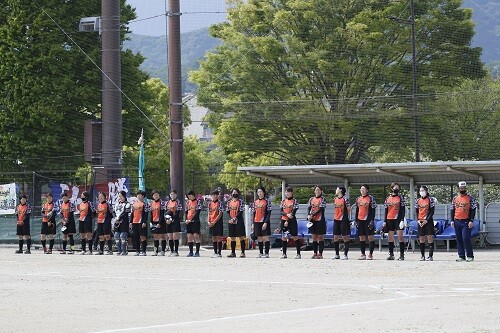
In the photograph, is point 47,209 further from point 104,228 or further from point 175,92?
point 175,92

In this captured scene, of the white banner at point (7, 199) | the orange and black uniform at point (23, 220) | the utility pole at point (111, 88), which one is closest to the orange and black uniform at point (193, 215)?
the orange and black uniform at point (23, 220)

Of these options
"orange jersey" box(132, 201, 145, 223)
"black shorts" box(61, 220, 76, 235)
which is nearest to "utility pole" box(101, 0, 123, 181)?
"black shorts" box(61, 220, 76, 235)

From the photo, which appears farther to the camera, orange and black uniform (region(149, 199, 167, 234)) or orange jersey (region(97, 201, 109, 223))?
orange jersey (region(97, 201, 109, 223))

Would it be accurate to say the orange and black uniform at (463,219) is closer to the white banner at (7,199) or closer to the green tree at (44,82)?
the white banner at (7,199)

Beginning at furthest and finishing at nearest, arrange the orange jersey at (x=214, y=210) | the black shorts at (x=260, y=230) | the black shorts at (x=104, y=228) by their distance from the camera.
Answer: the black shorts at (x=104, y=228)
the orange jersey at (x=214, y=210)
the black shorts at (x=260, y=230)

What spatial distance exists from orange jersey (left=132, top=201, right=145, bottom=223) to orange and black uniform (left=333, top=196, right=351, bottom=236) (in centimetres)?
573

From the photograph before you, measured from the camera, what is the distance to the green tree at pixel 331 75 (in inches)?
1886

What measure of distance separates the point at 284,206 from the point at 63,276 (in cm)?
803

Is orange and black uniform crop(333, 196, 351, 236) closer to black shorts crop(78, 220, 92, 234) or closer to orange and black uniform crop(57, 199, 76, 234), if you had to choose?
black shorts crop(78, 220, 92, 234)

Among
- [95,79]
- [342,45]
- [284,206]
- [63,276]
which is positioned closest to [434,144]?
[342,45]

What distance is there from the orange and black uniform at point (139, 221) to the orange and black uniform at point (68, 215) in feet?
7.20

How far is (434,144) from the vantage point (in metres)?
49.2

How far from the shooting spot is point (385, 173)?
33.2 m

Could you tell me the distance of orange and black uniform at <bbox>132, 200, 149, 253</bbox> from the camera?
1228 inches
